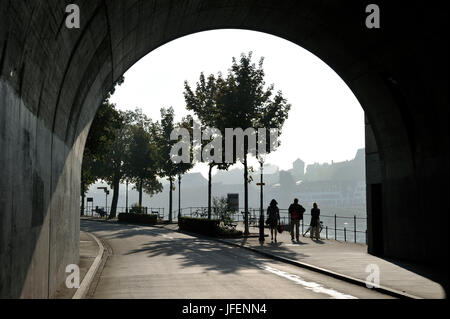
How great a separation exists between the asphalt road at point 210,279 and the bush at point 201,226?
8535mm

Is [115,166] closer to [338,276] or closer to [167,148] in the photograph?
[167,148]

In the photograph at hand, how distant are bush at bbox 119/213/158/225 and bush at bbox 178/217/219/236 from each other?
29.3ft

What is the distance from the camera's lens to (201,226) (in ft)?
89.4

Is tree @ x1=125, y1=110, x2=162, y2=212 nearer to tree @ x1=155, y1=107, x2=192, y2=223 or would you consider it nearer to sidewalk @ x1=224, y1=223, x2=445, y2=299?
tree @ x1=155, y1=107, x2=192, y2=223

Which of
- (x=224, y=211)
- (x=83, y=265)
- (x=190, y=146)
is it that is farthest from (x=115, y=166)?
(x=83, y=265)

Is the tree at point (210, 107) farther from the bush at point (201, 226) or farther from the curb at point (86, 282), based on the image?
the curb at point (86, 282)

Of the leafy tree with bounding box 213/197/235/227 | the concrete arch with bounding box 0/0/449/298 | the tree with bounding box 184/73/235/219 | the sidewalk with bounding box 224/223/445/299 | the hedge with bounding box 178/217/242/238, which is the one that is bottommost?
the sidewalk with bounding box 224/223/445/299

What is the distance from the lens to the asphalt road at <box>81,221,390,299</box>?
882cm

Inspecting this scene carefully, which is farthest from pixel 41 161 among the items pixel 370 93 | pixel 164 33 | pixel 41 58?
pixel 370 93

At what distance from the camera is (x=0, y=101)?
432cm

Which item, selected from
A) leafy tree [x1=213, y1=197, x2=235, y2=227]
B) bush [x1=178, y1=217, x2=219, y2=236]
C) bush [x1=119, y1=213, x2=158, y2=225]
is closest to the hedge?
bush [x1=178, y1=217, x2=219, y2=236]

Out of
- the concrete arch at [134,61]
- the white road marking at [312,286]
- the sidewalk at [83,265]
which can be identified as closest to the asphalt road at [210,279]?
the white road marking at [312,286]

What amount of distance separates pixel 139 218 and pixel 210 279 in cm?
3222
